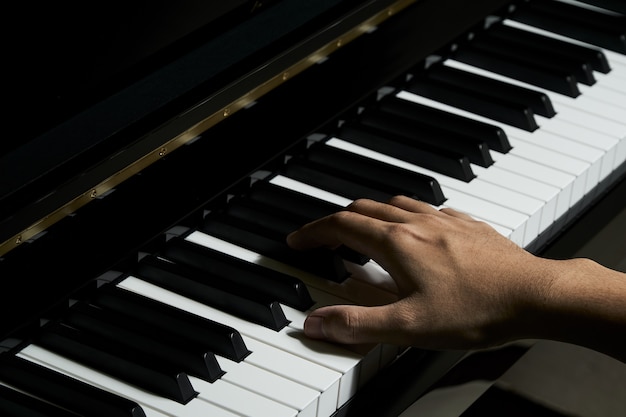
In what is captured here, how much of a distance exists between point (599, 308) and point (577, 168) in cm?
49

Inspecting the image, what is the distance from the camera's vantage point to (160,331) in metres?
1.69

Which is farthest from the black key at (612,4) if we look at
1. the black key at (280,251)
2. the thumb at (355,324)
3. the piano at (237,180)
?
the thumb at (355,324)

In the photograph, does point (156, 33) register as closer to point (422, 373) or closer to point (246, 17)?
point (246, 17)

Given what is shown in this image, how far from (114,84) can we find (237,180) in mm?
339

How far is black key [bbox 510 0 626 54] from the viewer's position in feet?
8.41

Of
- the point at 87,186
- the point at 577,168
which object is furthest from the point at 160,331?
the point at 577,168

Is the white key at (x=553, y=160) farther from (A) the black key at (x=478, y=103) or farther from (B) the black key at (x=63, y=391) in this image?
(B) the black key at (x=63, y=391)

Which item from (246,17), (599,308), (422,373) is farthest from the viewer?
(246,17)

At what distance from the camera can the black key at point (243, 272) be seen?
1763 mm

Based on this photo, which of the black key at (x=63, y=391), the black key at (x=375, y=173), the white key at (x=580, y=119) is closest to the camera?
the black key at (x=63, y=391)

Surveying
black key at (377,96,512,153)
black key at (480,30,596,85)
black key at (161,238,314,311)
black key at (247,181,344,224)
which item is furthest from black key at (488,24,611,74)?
black key at (161,238,314,311)

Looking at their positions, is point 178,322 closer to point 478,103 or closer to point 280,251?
point 280,251

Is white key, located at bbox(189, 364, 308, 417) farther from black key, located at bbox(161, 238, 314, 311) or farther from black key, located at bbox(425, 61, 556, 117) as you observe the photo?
black key, located at bbox(425, 61, 556, 117)

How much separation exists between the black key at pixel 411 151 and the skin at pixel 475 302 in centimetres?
35
